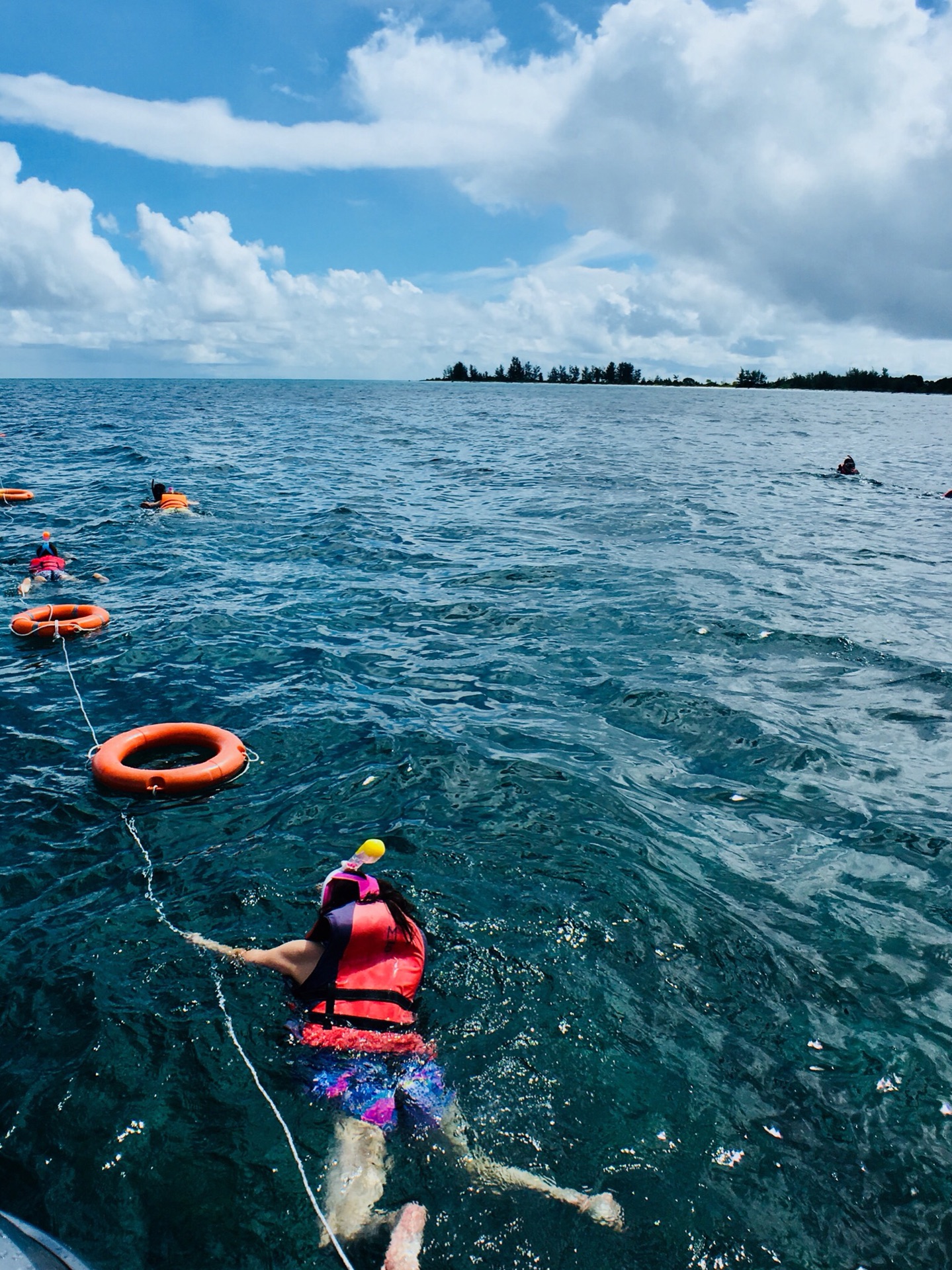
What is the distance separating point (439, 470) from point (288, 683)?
24.5m

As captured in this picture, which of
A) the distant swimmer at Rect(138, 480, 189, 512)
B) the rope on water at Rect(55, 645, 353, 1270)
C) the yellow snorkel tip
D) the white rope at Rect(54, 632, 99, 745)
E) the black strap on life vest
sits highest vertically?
the yellow snorkel tip

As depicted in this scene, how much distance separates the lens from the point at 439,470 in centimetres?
3353

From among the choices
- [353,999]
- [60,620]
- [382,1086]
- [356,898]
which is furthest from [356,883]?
[60,620]

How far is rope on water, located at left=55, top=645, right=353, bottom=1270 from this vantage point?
Result: 391cm

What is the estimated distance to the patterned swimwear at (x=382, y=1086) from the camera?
4.42 metres

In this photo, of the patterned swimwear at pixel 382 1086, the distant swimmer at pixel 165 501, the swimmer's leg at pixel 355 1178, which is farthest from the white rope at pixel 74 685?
the distant swimmer at pixel 165 501

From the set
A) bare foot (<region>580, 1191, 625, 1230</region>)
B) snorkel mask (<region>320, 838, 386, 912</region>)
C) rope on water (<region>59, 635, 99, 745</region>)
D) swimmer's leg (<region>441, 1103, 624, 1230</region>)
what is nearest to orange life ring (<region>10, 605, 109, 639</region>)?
rope on water (<region>59, 635, 99, 745</region>)

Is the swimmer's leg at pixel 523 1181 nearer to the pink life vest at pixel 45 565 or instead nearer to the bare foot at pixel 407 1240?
the bare foot at pixel 407 1240

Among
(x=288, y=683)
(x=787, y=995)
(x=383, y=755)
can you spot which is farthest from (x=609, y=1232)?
(x=288, y=683)

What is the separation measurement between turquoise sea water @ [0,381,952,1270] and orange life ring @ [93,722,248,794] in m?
0.25

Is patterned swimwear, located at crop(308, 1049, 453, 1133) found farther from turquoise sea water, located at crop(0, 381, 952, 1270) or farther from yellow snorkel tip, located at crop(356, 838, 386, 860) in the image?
yellow snorkel tip, located at crop(356, 838, 386, 860)

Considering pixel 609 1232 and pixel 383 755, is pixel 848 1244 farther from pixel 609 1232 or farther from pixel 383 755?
pixel 383 755

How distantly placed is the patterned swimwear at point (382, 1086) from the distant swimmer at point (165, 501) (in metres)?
19.3

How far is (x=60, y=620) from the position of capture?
1239cm
